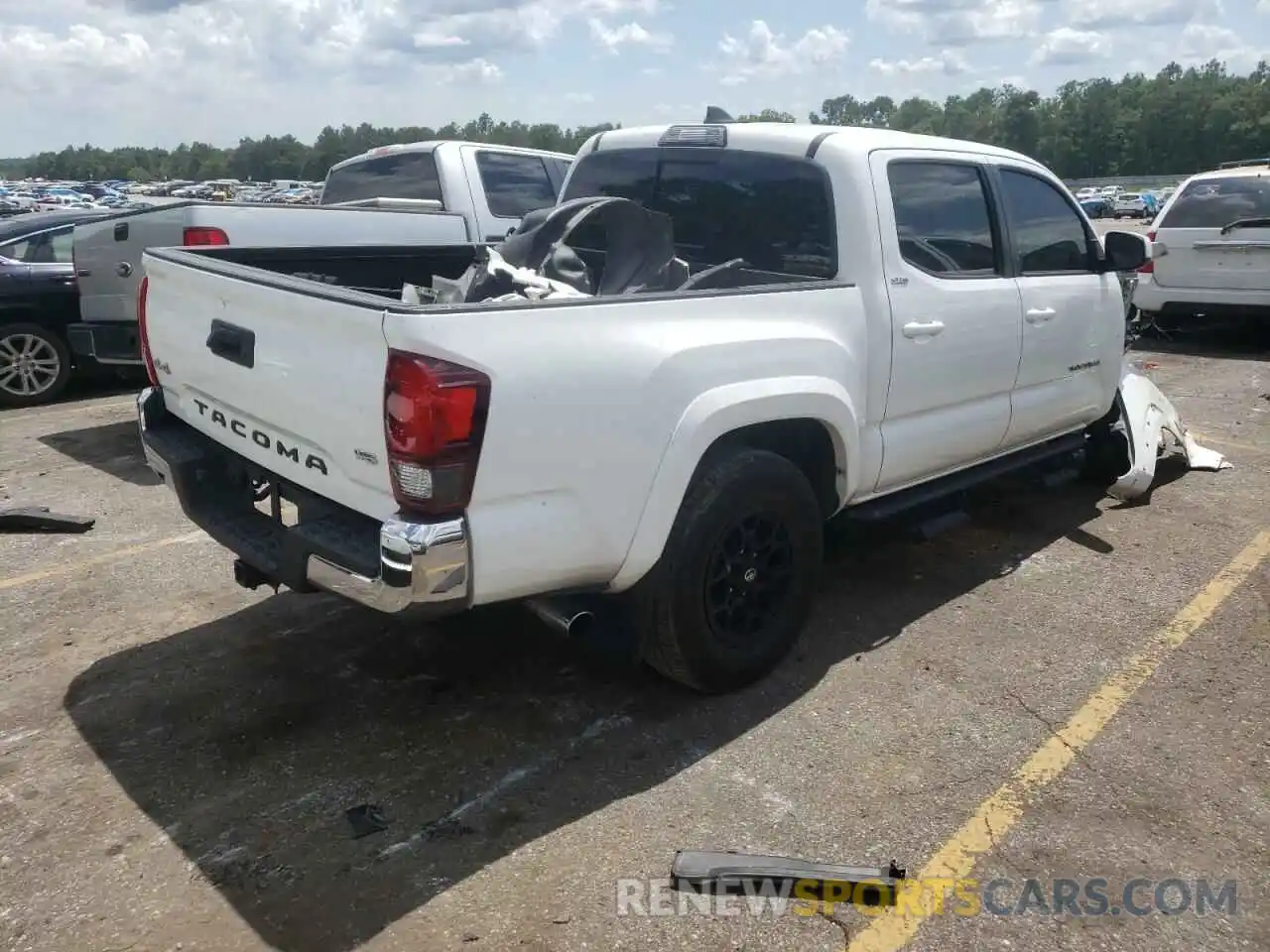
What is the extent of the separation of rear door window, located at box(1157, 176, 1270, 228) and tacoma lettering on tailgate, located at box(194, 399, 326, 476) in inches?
398

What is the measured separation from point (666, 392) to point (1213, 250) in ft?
30.5

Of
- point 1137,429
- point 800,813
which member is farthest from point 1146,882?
point 1137,429

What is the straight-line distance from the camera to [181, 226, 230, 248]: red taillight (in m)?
6.36

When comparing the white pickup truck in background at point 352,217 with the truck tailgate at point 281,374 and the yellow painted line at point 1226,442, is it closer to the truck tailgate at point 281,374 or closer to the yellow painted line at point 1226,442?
the truck tailgate at point 281,374

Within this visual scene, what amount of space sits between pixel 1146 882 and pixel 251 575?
9.47 ft

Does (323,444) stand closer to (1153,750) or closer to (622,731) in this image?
(622,731)

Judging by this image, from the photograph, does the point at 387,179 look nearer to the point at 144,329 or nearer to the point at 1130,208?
the point at 144,329

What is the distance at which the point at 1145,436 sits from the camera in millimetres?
5820

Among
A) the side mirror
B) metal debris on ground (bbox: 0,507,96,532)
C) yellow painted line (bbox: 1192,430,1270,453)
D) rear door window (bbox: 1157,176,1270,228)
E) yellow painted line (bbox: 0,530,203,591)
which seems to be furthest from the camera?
rear door window (bbox: 1157,176,1270,228)

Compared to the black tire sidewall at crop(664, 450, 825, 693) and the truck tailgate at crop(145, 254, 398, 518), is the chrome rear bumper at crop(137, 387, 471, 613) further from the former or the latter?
the black tire sidewall at crop(664, 450, 825, 693)

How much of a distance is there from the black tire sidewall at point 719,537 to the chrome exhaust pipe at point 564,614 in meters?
0.33

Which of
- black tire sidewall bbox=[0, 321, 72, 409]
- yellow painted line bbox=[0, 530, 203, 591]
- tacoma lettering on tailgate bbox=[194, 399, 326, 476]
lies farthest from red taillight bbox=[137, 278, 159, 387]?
black tire sidewall bbox=[0, 321, 72, 409]

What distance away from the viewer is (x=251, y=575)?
3.48 metres

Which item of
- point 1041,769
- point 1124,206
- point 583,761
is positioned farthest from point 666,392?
point 1124,206
